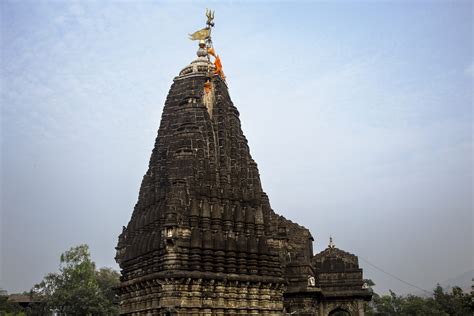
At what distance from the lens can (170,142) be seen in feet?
66.8

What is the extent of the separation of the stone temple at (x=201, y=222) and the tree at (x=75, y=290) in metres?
23.7

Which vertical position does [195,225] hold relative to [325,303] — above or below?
above

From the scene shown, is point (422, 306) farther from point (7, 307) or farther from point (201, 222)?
point (201, 222)

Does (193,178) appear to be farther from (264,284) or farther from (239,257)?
(264,284)

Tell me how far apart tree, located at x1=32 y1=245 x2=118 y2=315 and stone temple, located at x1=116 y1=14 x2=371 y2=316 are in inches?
932

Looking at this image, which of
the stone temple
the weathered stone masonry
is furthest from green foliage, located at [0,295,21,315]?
the stone temple

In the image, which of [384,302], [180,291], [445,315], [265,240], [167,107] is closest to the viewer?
[180,291]

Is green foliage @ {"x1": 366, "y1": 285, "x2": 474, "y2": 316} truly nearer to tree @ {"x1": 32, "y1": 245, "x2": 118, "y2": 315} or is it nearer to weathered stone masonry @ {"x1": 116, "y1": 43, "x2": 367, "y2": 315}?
tree @ {"x1": 32, "y1": 245, "x2": 118, "y2": 315}

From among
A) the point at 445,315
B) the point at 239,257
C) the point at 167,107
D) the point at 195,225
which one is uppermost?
the point at 167,107

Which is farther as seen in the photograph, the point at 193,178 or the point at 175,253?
the point at 193,178

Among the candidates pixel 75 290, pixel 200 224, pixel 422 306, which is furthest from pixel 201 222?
pixel 422 306

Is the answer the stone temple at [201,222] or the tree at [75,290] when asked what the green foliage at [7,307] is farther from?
the stone temple at [201,222]

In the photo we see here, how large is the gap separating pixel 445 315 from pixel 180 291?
44.8 metres

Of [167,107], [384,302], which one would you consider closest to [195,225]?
[167,107]
